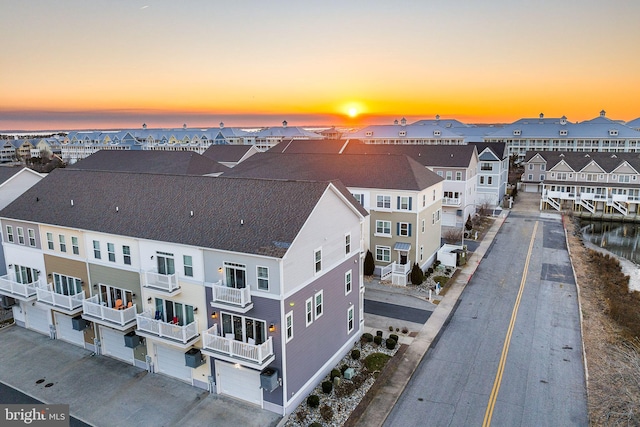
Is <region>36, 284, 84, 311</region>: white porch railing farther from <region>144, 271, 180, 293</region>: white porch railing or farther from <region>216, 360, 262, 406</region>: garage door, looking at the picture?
<region>216, 360, 262, 406</region>: garage door

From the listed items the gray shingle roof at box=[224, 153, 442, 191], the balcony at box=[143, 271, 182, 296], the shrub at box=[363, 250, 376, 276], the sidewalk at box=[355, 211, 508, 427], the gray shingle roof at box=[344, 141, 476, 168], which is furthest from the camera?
the gray shingle roof at box=[344, 141, 476, 168]

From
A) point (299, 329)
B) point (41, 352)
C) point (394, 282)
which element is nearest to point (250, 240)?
point (299, 329)

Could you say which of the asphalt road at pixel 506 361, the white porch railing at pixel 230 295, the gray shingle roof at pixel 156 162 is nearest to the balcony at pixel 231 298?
the white porch railing at pixel 230 295

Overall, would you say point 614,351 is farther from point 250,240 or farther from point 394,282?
point 250,240

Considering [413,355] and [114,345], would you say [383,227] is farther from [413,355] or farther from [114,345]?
[114,345]

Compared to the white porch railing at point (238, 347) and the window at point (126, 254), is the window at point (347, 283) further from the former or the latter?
the window at point (126, 254)

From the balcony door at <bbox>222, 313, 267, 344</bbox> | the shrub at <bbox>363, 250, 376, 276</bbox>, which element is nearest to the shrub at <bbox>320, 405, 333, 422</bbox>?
the balcony door at <bbox>222, 313, 267, 344</bbox>
